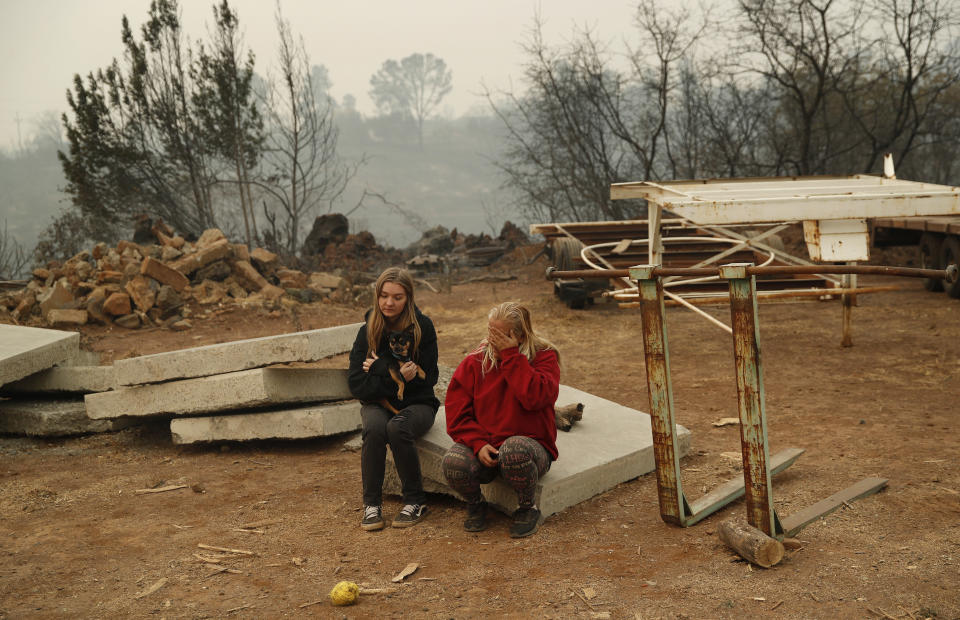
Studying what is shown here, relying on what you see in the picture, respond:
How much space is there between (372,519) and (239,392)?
1.72 metres

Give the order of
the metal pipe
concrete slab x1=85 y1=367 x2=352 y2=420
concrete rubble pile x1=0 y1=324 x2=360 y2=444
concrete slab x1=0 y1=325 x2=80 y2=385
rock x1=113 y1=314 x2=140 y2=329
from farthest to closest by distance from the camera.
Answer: rock x1=113 y1=314 x2=140 y2=329
concrete slab x1=0 y1=325 x2=80 y2=385
concrete rubble pile x1=0 y1=324 x2=360 y2=444
concrete slab x1=85 y1=367 x2=352 y2=420
the metal pipe

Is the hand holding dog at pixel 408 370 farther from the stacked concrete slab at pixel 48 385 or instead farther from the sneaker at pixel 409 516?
the stacked concrete slab at pixel 48 385

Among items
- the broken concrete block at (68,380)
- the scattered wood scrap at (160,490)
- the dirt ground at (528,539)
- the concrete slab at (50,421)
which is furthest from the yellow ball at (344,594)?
the broken concrete block at (68,380)

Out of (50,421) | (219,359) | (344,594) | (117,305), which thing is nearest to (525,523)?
(344,594)

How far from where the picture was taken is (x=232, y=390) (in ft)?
16.2

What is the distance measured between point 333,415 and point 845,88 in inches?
612

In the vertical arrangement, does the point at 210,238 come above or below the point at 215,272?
above

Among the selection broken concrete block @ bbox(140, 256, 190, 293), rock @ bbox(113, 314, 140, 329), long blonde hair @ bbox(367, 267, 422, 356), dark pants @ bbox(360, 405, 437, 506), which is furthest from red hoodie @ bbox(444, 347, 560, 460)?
broken concrete block @ bbox(140, 256, 190, 293)

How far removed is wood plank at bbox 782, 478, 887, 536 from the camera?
3.04 meters

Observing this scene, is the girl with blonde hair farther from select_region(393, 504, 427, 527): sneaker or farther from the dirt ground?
the dirt ground

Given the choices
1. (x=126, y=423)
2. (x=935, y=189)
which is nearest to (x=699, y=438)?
(x=935, y=189)

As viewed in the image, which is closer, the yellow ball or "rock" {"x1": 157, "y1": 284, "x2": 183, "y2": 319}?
the yellow ball

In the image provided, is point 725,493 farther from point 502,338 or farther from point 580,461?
point 502,338

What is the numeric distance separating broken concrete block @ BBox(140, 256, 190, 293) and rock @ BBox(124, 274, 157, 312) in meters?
0.19
